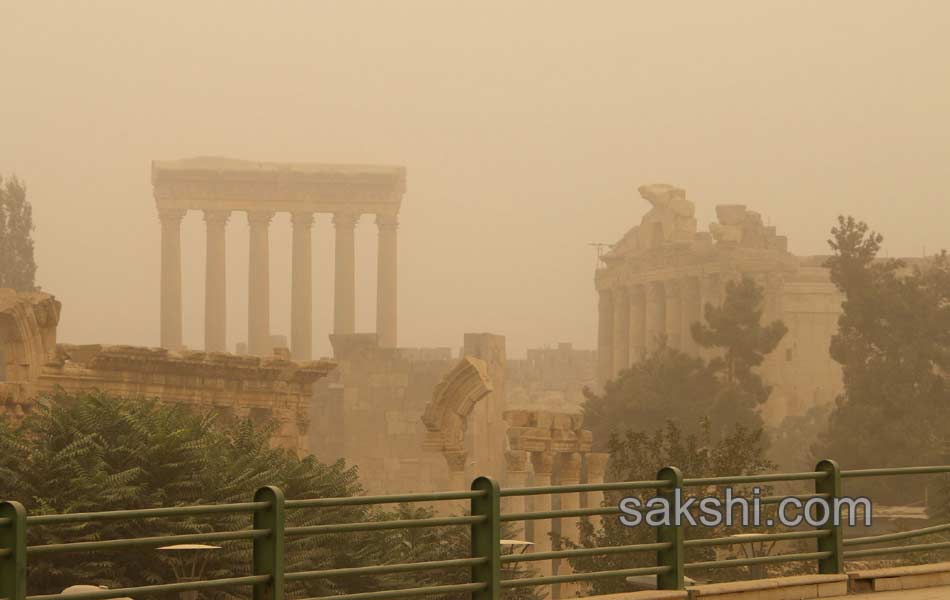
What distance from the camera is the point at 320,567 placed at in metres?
21.6

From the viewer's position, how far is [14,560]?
927 cm

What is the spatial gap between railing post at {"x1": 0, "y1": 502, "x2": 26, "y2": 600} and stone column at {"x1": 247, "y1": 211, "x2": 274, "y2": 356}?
243 ft

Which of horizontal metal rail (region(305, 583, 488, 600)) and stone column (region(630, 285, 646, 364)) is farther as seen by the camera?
stone column (region(630, 285, 646, 364))

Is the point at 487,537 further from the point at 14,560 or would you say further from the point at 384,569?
the point at 14,560

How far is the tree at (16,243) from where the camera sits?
70613 millimetres

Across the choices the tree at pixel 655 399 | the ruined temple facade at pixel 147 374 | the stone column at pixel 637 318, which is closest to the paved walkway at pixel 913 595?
the ruined temple facade at pixel 147 374

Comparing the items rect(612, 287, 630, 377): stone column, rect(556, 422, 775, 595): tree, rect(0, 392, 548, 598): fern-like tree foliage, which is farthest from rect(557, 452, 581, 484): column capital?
rect(612, 287, 630, 377): stone column

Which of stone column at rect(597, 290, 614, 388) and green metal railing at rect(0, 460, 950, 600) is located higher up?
stone column at rect(597, 290, 614, 388)

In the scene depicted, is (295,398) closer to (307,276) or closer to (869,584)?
(869,584)

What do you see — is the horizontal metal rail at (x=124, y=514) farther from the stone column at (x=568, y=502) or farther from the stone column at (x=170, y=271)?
the stone column at (x=170, y=271)

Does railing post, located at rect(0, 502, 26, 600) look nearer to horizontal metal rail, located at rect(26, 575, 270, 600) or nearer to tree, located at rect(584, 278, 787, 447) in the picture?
horizontal metal rail, located at rect(26, 575, 270, 600)

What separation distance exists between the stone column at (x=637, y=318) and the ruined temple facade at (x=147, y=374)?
5402 centimetres

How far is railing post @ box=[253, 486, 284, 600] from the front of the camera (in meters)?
10.2

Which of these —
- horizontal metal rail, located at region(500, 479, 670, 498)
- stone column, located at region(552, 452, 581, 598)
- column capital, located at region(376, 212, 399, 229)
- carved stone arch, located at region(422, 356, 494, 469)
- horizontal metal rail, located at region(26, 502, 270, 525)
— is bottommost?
stone column, located at region(552, 452, 581, 598)
